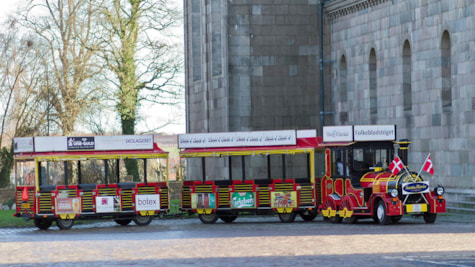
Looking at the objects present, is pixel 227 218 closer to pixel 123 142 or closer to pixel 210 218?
pixel 210 218

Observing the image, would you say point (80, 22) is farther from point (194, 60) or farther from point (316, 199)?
point (316, 199)

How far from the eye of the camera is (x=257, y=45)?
4966 cm

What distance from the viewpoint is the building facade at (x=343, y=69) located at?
38562mm

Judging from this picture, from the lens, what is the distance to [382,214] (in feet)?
103

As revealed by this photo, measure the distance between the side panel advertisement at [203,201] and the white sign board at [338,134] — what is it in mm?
4143

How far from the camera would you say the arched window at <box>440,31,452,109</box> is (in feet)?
129

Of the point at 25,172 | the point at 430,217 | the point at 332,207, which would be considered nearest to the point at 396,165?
the point at 430,217

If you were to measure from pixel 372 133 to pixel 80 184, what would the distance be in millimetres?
9167

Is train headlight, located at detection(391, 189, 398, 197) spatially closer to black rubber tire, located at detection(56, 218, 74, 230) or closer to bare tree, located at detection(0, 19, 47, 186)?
black rubber tire, located at detection(56, 218, 74, 230)

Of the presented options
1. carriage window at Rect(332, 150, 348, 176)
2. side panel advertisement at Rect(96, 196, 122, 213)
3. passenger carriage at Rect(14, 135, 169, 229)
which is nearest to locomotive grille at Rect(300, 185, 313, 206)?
carriage window at Rect(332, 150, 348, 176)

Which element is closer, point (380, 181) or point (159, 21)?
point (380, 181)

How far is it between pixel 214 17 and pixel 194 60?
5.30m

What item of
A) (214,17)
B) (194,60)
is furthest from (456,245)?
(194,60)

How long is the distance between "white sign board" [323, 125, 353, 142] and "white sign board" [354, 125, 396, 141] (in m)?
0.21
